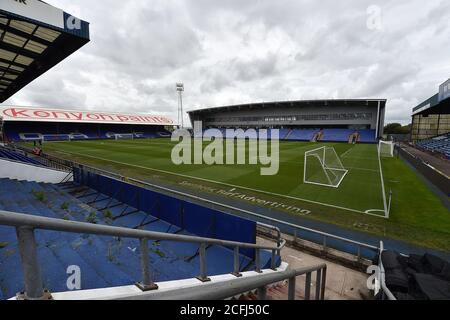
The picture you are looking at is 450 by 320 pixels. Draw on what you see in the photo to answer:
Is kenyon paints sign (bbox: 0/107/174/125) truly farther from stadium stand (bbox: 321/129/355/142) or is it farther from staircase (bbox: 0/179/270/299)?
staircase (bbox: 0/179/270/299)

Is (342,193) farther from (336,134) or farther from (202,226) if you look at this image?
(336,134)

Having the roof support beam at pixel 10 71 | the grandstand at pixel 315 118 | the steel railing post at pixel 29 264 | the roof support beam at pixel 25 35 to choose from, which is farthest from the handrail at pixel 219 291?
the grandstand at pixel 315 118

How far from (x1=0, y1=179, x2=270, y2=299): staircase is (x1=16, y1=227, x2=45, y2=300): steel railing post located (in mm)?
2459

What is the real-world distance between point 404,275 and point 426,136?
76.2 m

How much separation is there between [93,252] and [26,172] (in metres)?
8.92

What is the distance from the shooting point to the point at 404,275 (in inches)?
201

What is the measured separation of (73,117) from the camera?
64562mm

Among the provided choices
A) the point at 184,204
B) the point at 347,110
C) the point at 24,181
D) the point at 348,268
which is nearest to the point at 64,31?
the point at 24,181

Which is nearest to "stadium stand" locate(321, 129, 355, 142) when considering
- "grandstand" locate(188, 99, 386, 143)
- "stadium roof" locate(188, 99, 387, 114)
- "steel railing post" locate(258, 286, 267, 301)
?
"grandstand" locate(188, 99, 386, 143)

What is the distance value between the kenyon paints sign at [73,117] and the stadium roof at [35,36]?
52.0m

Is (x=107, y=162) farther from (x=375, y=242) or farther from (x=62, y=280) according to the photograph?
(x=375, y=242)

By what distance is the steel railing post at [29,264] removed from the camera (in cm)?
159

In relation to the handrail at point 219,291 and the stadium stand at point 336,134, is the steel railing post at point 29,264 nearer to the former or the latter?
the handrail at point 219,291

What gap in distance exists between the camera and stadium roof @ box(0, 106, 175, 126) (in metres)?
55.2
